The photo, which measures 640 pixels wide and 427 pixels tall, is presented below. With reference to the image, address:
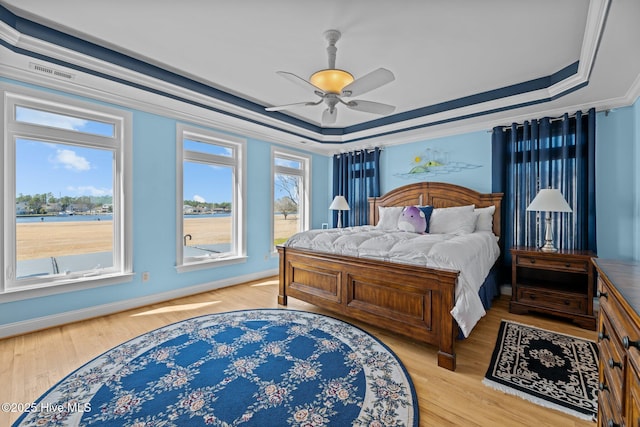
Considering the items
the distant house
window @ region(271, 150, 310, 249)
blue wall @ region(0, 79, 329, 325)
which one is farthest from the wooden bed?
the distant house

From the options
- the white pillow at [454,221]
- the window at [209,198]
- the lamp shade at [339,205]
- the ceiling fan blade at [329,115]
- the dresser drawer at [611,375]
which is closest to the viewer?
the dresser drawer at [611,375]

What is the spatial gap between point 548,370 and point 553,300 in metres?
1.24

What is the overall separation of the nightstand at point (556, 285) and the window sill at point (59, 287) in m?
4.49

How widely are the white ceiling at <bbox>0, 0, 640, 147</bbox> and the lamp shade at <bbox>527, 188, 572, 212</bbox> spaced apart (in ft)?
3.47

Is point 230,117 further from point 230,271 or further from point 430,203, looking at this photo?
point 430,203

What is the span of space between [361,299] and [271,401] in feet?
4.08

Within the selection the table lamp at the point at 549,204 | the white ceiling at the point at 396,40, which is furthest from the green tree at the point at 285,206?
the table lamp at the point at 549,204

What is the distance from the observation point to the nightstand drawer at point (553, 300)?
111 inches

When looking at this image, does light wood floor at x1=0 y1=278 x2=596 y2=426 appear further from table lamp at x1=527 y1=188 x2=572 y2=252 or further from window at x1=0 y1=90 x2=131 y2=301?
table lamp at x1=527 y1=188 x2=572 y2=252

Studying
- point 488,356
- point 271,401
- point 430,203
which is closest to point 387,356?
point 488,356

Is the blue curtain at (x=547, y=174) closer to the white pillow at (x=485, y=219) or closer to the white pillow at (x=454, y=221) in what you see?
the white pillow at (x=485, y=219)

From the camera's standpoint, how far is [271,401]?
169 centimetres

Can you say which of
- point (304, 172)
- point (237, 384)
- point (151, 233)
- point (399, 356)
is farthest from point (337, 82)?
point (304, 172)

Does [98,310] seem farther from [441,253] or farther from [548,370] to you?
[548,370]
